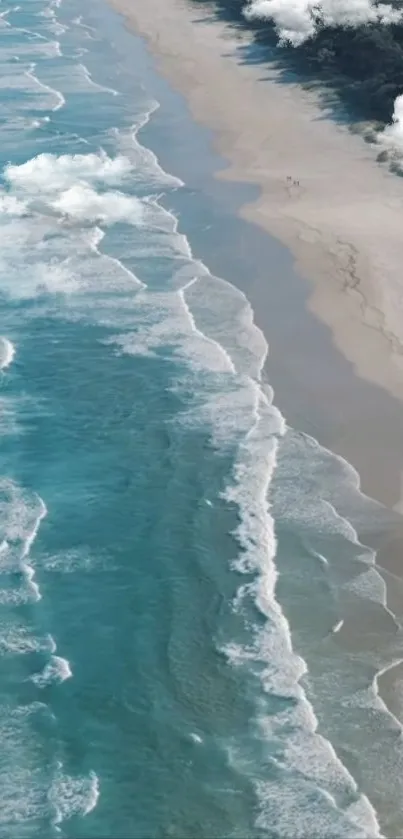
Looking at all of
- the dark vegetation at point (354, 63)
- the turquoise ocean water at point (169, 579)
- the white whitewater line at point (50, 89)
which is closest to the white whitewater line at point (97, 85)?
the white whitewater line at point (50, 89)

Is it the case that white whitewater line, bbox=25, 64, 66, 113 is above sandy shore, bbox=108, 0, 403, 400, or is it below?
below

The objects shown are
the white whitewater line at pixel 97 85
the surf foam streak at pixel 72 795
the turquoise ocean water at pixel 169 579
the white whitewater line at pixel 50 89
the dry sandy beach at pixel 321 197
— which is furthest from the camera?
the white whitewater line at pixel 97 85

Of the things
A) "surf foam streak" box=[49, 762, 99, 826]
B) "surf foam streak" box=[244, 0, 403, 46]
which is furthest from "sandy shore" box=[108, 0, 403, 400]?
"surf foam streak" box=[49, 762, 99, 826]

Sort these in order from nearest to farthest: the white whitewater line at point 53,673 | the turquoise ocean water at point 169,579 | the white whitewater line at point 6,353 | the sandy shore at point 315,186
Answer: the turquoise ocean water at point 169,579
the white whitewater line at point 53,673
the white whitewater line at point 6,353
the sandy shore at point 315,186

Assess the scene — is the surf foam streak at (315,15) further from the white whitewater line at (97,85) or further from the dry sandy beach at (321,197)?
the white whitewater line at (97,85)

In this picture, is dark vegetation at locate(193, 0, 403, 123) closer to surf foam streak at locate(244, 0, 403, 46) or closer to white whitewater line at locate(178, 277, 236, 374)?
surf foam streak at locate(244, 0, 403, 46)

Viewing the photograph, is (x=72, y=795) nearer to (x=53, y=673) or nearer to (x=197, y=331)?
(x=53, y=673)

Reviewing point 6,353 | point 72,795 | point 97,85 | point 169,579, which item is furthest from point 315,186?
point 72,795

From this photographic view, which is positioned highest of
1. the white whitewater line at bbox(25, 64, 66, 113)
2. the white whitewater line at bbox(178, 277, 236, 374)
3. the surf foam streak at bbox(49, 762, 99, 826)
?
the surf foam streak at bbox(49, 762, 99, 826)
